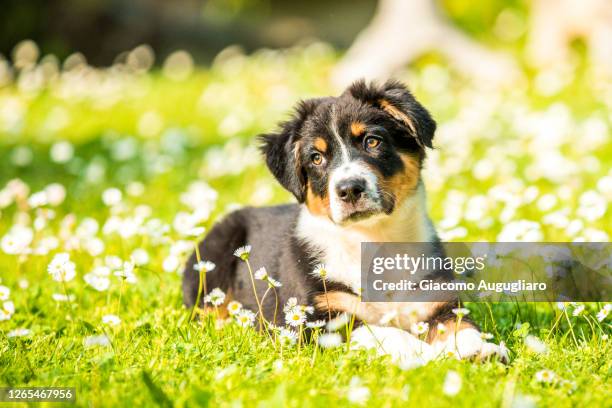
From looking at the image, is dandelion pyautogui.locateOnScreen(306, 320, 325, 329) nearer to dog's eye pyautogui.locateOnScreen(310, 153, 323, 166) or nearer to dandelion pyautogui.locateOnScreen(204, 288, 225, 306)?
dandelion pyautogui.locateOnScreen(204, 288, 225, 306)

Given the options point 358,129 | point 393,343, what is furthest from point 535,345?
point 358,129

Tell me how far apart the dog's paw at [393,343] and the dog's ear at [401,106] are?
108 cm

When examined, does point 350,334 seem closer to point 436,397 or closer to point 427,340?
point 427,340

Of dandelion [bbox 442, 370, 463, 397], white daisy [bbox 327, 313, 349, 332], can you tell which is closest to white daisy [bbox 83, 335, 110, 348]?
white daisy [bbox 327, 313, 349, 332]

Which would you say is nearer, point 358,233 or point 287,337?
point 287,337

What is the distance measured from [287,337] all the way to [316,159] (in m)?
1.09

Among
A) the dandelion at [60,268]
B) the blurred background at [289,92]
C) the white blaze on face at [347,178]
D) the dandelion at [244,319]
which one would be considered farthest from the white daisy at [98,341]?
the blurred background at [289,92]

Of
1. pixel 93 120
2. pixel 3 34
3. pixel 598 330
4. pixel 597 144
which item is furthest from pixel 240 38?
pixel 598 330

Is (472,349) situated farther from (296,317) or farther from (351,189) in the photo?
(351,189)

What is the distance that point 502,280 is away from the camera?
14.1ft

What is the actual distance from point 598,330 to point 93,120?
8.53m

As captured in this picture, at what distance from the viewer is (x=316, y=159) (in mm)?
4102

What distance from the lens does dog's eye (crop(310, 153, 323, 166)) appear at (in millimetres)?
4074

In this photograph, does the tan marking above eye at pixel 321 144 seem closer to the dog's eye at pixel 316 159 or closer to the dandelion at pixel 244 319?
the dog's eye at pixel 316 159
